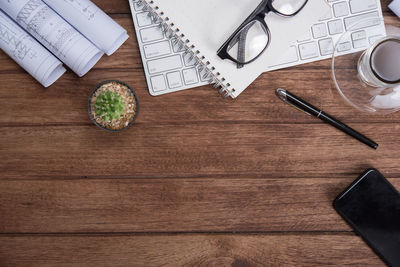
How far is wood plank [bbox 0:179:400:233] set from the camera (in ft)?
2.38

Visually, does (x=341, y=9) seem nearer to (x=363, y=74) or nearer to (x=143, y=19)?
(x=363, y=74)

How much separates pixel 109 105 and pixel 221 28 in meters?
0.27

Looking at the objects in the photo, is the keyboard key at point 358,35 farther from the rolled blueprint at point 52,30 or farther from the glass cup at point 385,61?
the rolled blueprint at point 52,30

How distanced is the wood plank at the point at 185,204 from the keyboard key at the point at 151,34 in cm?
29

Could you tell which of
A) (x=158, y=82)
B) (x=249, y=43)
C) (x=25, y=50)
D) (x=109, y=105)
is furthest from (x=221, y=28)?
(x=25, y=50)

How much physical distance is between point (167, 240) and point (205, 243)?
8 centimetres

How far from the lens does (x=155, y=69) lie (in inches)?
28.0

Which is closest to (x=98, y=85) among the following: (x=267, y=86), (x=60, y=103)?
(x=60, y=103)

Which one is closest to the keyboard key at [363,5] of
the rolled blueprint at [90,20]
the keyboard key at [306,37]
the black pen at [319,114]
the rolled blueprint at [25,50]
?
the keyboard key at [306,37]

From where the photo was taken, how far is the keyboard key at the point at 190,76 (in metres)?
0.71

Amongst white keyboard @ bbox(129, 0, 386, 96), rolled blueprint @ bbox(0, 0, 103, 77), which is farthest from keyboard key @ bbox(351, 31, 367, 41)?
rolled blueprint @ bbox(0, 0, 103, 77)

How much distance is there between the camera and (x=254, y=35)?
2.28ft

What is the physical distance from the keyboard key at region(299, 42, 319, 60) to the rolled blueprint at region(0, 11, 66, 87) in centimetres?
49

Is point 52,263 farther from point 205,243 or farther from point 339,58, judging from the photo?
point 339,58
